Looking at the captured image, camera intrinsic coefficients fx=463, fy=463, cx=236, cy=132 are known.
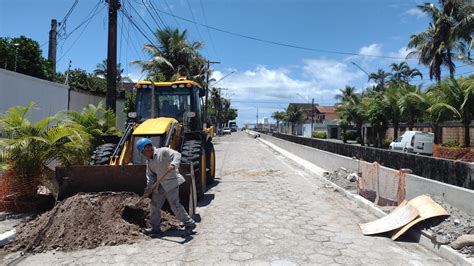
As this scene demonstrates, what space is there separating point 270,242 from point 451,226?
9.33ft

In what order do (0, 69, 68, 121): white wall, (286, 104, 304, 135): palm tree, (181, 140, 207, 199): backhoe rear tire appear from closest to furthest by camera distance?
(181, 140, 207, 199): backhoe rear tire < (0, 69, 68, 121): white wall < (286, 104, 304, 135): palm tree

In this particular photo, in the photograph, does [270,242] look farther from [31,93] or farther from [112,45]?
[31,93]

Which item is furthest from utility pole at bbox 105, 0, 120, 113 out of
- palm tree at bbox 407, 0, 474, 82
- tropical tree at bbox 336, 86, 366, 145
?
tropical tree at bbox 336, 86, 366, 145

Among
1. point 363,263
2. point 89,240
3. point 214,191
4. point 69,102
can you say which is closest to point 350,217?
point 363,263

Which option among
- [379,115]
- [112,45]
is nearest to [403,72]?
[379,115]

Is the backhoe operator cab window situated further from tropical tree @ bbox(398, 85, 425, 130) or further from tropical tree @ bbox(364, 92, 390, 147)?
tropical tree @ bbox(364, 92, 390, 147)

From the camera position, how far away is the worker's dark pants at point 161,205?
301 inches

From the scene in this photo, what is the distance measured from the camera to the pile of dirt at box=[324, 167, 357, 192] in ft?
43.2

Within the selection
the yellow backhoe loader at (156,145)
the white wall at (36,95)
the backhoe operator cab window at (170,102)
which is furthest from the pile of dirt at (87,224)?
the white wall at (36,95)

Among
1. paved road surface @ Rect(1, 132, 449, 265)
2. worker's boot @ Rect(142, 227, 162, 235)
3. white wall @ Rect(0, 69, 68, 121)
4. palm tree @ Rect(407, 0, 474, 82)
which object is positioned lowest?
paved road surface @ Rect(1, 132, 449, 265)

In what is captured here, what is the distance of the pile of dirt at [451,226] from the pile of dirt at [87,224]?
4.25 metres

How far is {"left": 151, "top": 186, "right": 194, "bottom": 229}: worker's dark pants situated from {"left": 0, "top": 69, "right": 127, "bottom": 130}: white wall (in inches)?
300

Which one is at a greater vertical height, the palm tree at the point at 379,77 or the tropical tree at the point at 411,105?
the palm tree at the point at 379,77

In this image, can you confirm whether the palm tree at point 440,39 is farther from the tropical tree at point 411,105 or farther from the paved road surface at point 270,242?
the paved road surface at point 270,242
